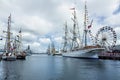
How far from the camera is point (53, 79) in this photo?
131 feet

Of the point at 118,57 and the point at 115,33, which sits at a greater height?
the point at 115,33

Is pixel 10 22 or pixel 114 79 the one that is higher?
pixel 10 22

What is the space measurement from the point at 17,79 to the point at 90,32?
374 ft

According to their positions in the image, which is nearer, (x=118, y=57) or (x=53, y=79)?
(x=53, y=79)

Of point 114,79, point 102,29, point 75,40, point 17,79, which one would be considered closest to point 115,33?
point 102,29

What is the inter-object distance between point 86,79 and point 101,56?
115 metres

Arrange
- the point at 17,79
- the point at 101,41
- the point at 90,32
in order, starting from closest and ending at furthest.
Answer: the point at 17,79 < the point at 101,41 < the point at 90,32

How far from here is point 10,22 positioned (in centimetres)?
11556

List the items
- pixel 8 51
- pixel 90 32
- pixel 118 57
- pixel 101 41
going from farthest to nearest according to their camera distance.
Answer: pixel 90 32 → pixel 101 41 → pixel 118 57 → pixel 8 51

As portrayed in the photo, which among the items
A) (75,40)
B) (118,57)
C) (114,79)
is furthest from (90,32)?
(114,79)

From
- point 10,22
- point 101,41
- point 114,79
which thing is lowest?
point 114,79

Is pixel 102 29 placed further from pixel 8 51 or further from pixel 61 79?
pixel 61 79

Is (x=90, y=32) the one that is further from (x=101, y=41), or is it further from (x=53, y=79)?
(x=53, y=79)

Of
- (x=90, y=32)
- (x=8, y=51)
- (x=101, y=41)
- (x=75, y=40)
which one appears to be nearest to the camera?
(x=8, y=51)
